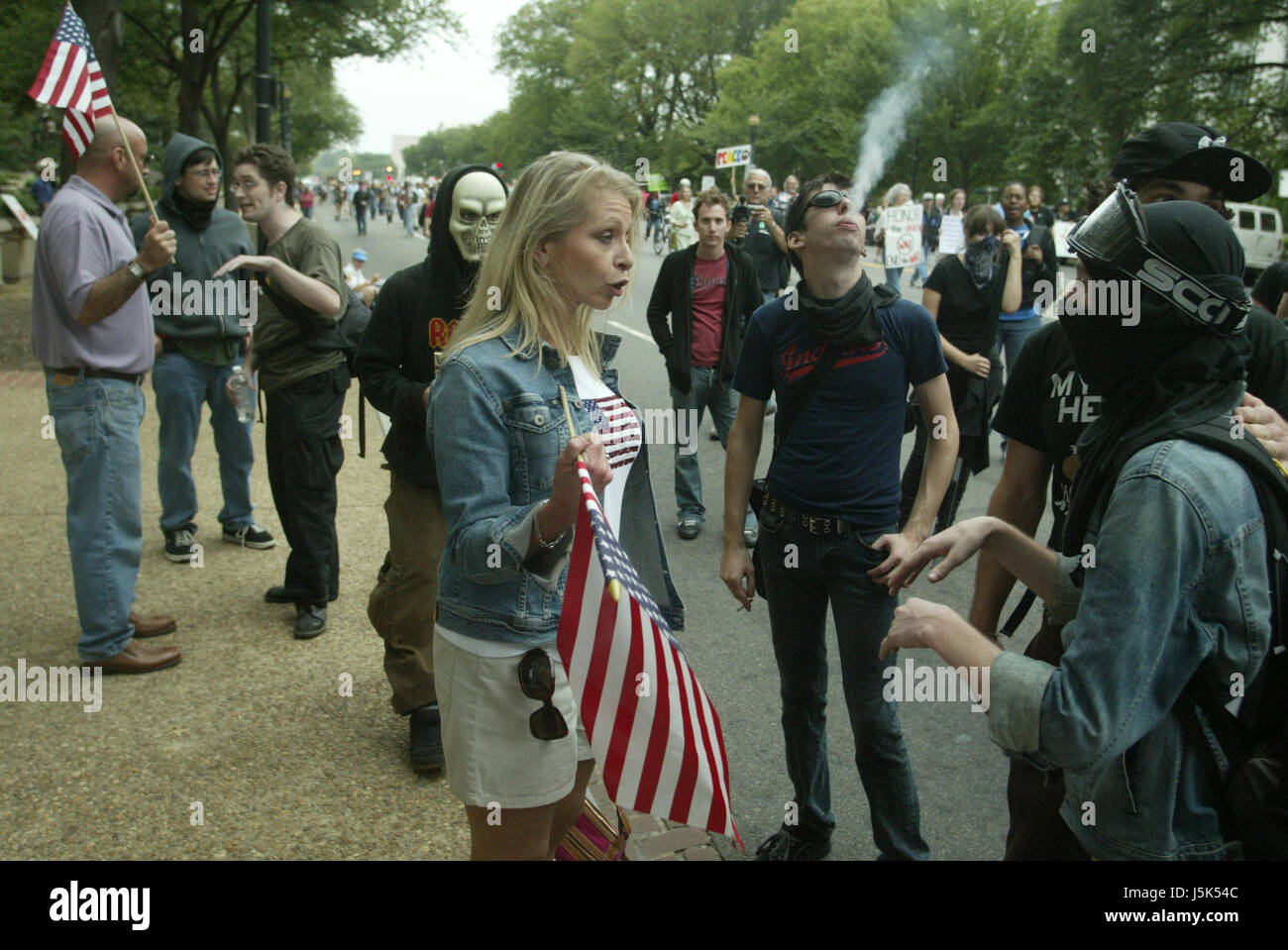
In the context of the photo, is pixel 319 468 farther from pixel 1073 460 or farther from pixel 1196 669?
pixel 1196 669

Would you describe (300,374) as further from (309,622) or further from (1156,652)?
(1156,652)

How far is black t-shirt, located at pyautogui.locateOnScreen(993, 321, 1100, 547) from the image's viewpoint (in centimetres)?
277

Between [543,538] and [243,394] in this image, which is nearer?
[543,538]

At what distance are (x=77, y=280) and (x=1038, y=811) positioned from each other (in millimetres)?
4074

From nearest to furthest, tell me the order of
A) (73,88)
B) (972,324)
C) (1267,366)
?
(1267,366)
(73,88)
(972,324)

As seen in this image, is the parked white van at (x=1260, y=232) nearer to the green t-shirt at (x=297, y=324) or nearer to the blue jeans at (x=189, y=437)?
the blue jeans at (x=189, y=437)

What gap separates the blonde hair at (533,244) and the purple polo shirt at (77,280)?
2.86m

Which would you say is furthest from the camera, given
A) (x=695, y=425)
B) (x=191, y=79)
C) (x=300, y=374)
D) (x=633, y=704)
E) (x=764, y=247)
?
(x=191, y=79)

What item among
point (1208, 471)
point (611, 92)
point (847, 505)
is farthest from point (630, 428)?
point (611, 92)

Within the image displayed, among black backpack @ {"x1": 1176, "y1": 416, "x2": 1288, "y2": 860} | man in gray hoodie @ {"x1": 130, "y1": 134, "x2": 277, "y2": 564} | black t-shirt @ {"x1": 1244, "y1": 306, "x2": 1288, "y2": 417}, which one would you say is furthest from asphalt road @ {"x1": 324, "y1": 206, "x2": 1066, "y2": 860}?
man in gray hoodie @ {"x1": 130, "y1": 134, "x2": 277, "y2": 564}

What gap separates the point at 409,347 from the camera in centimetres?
374

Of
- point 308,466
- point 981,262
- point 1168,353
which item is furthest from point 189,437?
point 1168,353

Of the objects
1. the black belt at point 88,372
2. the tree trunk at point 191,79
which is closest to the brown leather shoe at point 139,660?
the black belt at point 88,372

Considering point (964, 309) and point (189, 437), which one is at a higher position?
point (964, 309)
